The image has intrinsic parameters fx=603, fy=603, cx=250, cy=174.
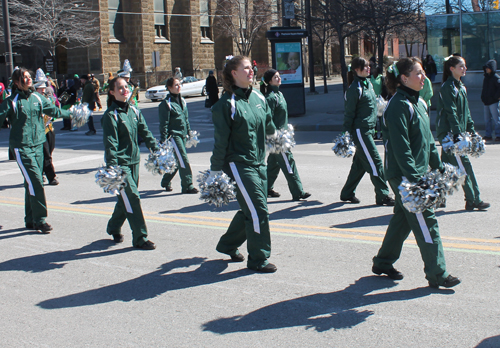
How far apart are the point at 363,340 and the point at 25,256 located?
151 inches

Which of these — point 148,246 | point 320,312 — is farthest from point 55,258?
point 320,312

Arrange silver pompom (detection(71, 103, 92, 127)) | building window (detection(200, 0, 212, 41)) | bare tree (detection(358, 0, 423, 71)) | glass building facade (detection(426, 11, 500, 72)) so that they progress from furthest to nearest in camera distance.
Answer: building window (detection(200, 0, 212, 41)), glass building facade (detection(426, 11, 500, 72)), bare tree (detection(358, 0, 423, 71)), silver pompom (detection(71, 103, 92, 127))

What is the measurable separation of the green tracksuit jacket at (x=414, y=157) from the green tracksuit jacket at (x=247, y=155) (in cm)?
110

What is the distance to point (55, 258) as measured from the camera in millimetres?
6113

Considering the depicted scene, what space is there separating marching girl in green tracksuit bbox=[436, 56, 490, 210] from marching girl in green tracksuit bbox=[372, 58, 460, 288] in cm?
231

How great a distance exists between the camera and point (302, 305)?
453 cm

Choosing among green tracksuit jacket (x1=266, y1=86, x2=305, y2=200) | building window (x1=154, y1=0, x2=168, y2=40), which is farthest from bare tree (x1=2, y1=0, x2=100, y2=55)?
green tracksuit jacket (x1=266, y1=86, x2=305, y2=200)

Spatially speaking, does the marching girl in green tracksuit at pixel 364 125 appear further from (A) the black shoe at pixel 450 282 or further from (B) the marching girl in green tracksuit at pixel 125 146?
(A) the black shoe at pixel 450 282

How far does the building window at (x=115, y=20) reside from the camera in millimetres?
43562

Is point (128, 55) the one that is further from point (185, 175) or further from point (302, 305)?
point (302, 305)

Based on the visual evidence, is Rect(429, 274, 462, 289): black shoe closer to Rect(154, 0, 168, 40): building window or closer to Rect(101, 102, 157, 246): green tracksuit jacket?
Rect(101, 102, 157, 246): green tracksuit jacket

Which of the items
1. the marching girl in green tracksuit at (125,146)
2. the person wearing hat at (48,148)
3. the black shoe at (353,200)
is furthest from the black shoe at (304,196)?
the person wearing hat at (48,148)

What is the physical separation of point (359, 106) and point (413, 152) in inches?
125

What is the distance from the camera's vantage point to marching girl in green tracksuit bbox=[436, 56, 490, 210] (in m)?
6.87
